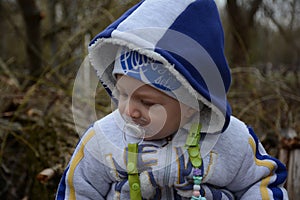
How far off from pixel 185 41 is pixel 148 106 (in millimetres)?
203

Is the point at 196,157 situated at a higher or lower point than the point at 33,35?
higher

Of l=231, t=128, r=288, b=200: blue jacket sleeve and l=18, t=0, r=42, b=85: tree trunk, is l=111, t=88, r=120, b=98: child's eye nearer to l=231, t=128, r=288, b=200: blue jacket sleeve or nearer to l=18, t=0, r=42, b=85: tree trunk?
l=231, t=128, r=288, b=200: blue jacket sleeve

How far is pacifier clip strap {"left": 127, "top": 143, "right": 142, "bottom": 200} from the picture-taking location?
4.23 ft

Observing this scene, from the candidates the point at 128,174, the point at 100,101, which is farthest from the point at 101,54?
the point at 100,101

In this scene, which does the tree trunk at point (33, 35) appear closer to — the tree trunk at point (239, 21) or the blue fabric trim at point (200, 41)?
the tree trunk at point (239, 21)

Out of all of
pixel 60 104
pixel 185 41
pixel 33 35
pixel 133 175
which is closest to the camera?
pixel 185 41

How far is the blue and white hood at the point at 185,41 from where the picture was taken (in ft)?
3.76

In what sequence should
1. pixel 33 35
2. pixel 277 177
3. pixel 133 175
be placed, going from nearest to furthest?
pixel 133 175 < pixel 277 177 < pixel 33 35

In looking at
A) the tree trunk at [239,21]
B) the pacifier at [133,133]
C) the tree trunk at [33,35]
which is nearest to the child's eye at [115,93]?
the pacifier at [133,133]

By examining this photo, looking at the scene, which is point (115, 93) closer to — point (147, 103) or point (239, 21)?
point (147, 103)

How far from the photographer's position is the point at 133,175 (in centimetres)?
129

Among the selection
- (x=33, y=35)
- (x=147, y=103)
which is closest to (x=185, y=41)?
(x=147, y=103)

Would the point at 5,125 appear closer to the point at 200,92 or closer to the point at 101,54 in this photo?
the point at 101,54

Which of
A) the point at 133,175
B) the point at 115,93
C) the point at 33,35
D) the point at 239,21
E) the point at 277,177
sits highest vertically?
the point at 115,93
